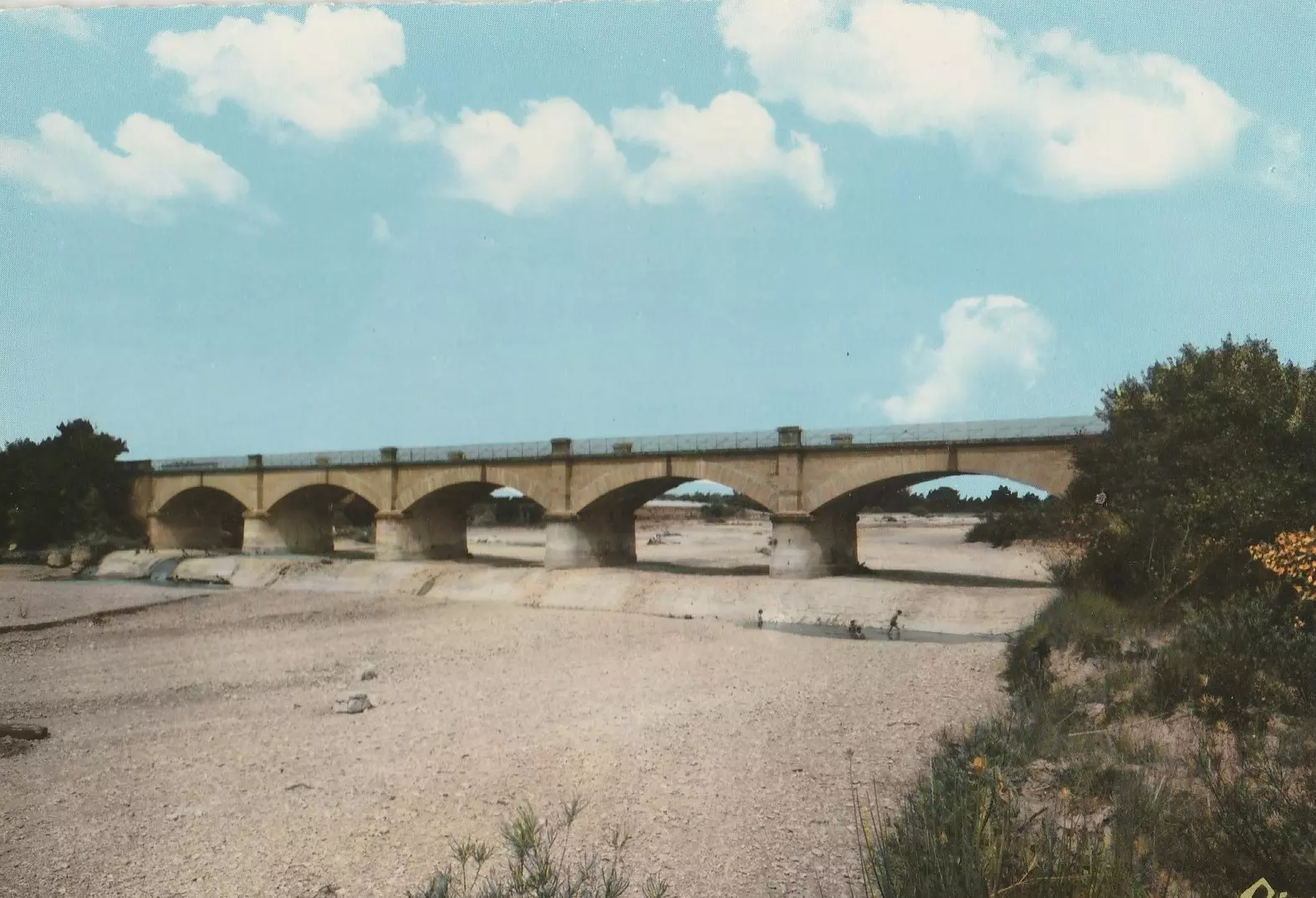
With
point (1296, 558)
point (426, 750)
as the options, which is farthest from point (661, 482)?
point (1296, 558)

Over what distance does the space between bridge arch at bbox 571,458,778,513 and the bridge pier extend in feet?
40.5

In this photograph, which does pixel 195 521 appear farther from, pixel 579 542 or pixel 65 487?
pixel 579 542

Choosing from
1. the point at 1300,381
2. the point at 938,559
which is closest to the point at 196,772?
the point at 1300,381

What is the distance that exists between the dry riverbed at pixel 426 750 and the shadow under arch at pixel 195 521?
37409 mm

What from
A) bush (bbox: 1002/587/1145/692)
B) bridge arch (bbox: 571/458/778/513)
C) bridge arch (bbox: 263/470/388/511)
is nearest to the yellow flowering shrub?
bush (bbox: 1002/587/1145/692)

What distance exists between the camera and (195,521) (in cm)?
6038

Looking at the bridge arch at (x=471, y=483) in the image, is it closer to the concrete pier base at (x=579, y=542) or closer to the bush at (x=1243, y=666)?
the concrete pier base at (x=579, y=542)

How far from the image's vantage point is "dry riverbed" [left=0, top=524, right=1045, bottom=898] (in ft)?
27.6

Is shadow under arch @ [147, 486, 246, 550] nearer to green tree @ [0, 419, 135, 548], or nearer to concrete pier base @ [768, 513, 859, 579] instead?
green tree @ [0, 419, 135, 548]

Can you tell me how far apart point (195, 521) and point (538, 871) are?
6280cm

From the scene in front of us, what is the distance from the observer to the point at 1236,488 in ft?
42.5

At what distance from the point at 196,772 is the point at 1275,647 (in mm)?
13570

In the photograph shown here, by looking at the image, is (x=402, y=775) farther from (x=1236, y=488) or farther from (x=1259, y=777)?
(x=1236, y=488)

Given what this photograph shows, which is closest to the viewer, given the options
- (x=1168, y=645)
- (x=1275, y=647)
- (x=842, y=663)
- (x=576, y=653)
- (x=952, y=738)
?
(x=1275, y=647)
